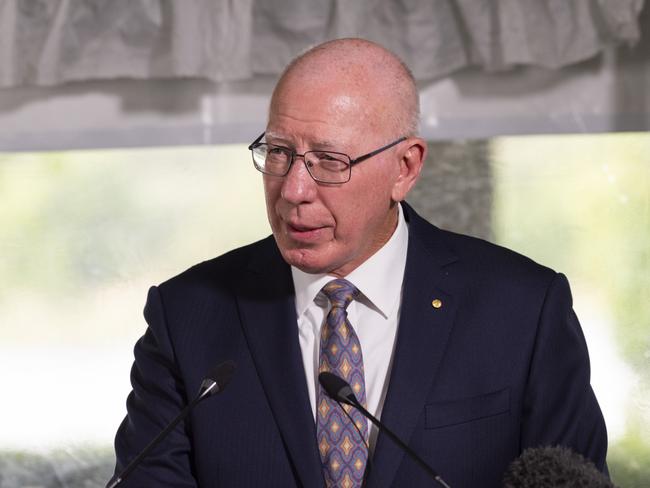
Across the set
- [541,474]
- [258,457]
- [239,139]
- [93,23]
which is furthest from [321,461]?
[93,23]

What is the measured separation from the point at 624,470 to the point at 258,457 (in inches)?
61.0

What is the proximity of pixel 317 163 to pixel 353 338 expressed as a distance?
0.94 feet

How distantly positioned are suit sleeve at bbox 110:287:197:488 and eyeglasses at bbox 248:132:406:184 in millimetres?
347

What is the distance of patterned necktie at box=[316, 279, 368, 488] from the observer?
162 cm

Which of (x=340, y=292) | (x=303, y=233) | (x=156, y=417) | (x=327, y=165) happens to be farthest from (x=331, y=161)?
(x=156, y=417)

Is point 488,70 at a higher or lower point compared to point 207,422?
higher

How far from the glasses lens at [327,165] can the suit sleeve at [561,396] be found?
1.34ft

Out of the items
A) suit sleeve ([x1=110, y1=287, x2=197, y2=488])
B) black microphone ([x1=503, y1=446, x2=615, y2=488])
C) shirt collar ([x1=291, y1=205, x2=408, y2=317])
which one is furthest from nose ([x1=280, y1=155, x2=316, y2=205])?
black microphone ([x1=503, y1=446, x2=615, y2=488])

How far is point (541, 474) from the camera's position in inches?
43.8

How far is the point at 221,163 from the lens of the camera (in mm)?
2953

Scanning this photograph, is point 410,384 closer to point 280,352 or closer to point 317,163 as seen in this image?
point 280,352

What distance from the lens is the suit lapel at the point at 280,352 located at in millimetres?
1631

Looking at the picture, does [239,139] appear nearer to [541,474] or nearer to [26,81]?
[26,81]

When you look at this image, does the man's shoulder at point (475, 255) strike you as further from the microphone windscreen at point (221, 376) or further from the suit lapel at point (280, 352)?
the microphone windscreen at point (221, 376)
